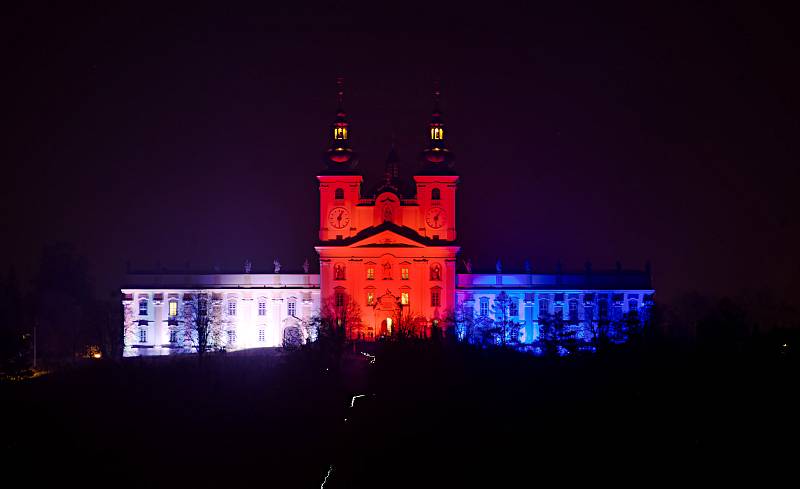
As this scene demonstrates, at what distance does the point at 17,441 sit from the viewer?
40938mm

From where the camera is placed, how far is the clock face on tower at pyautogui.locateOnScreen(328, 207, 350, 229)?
3570 inches

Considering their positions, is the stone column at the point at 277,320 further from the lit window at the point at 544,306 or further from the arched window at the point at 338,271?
the lit window at the point at 544,306

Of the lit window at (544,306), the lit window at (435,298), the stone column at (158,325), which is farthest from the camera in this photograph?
the lit window at (544,306)

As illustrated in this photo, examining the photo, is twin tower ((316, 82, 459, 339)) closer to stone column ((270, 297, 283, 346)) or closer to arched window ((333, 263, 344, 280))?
arched window ((333, 263, 344, 280))

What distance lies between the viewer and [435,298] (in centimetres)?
8981

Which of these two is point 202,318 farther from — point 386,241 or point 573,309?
point 573,309

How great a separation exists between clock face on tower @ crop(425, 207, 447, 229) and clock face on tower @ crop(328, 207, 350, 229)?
5.18 meters

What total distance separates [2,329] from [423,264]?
2773 cm

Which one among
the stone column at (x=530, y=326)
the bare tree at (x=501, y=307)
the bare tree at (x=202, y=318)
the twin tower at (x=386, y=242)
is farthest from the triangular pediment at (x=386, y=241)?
the bare tree at (x=202, y=318)

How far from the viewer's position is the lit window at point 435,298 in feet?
294

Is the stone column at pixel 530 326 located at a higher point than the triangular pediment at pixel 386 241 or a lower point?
lower

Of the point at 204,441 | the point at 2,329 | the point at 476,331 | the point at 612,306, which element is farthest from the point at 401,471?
the point at 612,306

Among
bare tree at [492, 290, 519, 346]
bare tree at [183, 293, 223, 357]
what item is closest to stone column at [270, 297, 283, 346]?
bare tree at [183, 293, 223, 357]

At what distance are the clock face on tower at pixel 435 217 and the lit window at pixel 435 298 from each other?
14.2ft
